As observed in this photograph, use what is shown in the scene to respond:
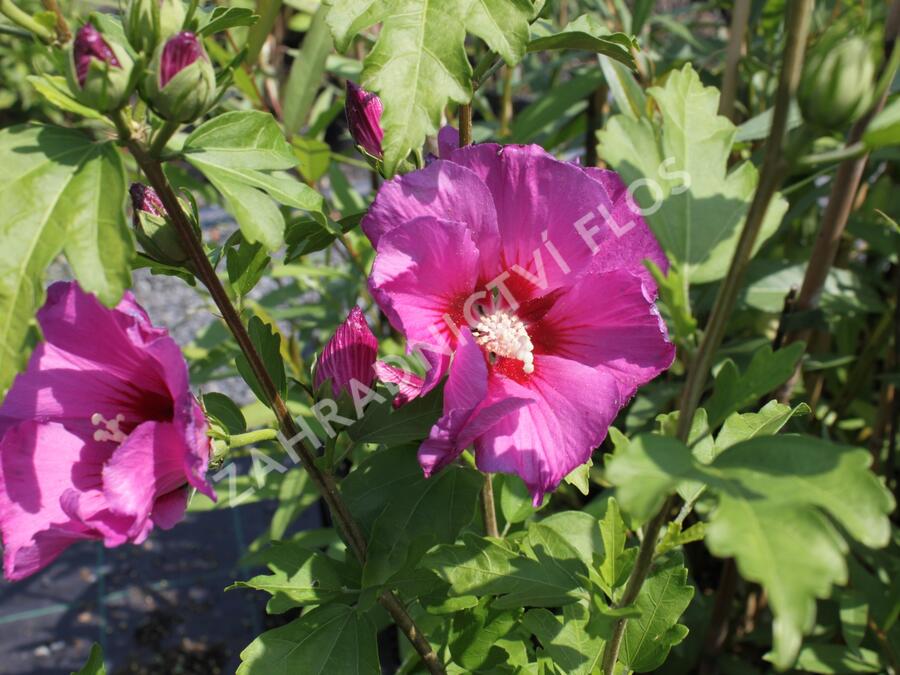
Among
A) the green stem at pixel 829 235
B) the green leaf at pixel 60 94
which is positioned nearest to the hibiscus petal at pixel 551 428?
the green leaf at pixel 60 94

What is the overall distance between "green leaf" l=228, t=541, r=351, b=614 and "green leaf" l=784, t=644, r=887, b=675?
0.62 metres

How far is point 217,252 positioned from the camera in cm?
70

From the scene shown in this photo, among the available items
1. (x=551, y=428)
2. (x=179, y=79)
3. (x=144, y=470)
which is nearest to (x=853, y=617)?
(x=551, y=428)

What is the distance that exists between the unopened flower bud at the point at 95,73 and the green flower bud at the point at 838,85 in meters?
0.37

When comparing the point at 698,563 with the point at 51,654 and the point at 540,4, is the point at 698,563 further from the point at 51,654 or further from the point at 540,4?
the point at 51,654

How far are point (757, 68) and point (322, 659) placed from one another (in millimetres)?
1078

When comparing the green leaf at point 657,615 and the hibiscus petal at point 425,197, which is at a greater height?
the hibiscus petal at point 425,197

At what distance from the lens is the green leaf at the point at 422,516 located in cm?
71

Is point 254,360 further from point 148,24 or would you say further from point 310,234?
point 148,24

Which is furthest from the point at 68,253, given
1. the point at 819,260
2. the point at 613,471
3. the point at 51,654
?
the point at 51,654

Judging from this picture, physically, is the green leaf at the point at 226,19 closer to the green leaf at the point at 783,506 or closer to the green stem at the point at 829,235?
the green leaf at the point at 783,506

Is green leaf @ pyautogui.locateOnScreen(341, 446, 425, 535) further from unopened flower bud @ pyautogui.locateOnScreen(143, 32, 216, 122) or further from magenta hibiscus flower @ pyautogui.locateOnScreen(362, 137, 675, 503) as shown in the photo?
unopened flower bud @ pyautogui.locateOnScreen(143, 32, 216, 122)

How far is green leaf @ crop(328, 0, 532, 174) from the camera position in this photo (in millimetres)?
562

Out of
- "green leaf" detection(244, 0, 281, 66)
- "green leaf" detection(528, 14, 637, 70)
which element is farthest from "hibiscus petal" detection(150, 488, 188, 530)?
"green leaf" detection(244, 0, 281, 66)
